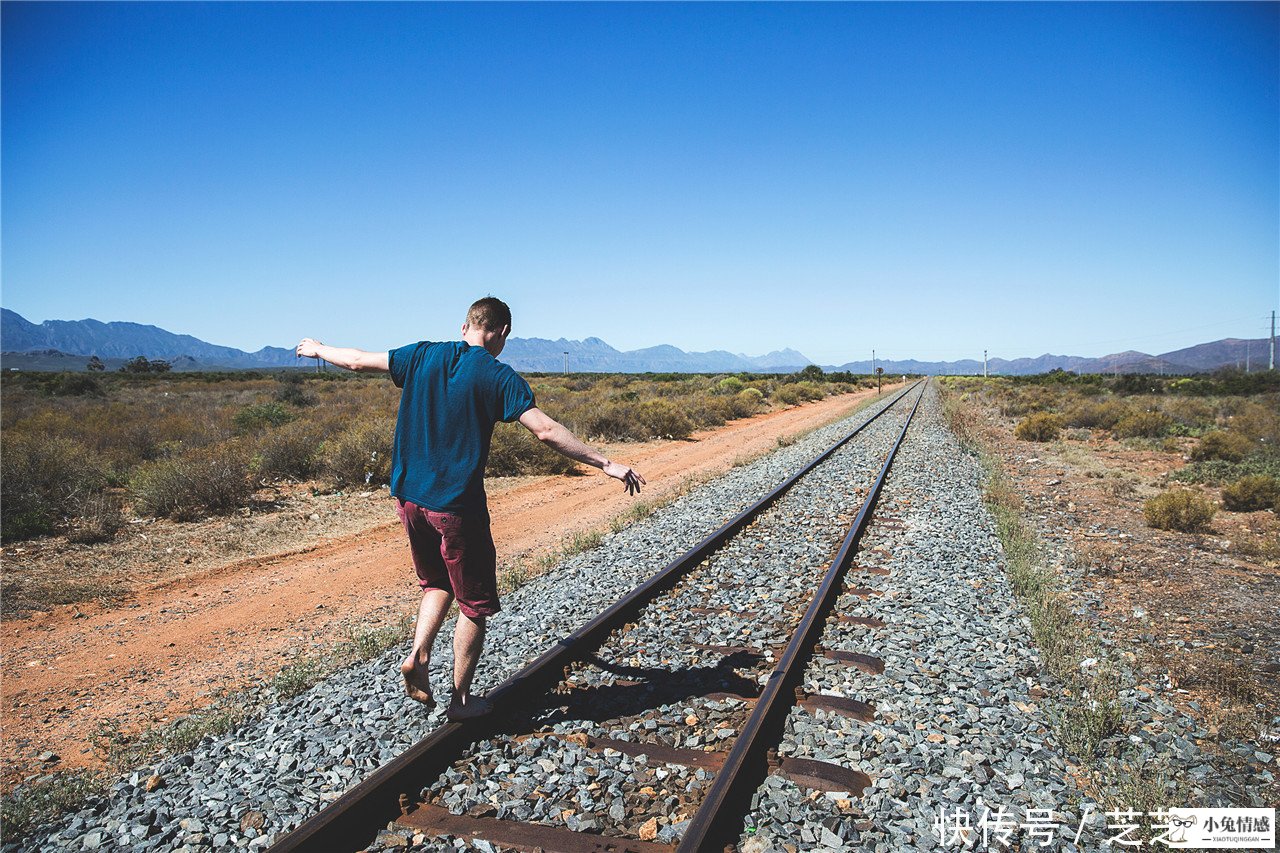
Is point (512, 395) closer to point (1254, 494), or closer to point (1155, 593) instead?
point (1155, 593)

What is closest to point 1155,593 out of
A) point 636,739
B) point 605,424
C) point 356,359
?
point 636,739

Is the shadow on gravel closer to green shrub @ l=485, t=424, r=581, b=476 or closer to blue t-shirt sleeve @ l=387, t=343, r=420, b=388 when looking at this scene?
blue t-shirt sleeve @ l=387, t=343, r=420, b=388

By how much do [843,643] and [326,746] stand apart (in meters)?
3.47

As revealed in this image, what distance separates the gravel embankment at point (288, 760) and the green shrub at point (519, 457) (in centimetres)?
893

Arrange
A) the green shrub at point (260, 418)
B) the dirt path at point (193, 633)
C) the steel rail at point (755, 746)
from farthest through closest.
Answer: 1. the green shrub at point (260, 418)
2. the dirt path at point (193, 633)
3. the steel rail at point (755, 746)

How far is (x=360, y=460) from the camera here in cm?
1309

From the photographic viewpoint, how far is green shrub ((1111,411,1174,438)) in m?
20.3

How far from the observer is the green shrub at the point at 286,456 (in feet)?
42.3

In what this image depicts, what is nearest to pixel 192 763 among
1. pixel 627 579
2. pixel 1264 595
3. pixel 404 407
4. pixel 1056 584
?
pixel 404 407

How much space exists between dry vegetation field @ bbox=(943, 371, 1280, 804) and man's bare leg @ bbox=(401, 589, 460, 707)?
335cm

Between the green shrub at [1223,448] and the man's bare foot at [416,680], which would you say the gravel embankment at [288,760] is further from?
the green shrub at [1223,448]

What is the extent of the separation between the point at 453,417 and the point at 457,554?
0.68 meters

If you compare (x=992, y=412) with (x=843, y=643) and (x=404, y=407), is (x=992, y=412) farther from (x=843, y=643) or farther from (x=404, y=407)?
(x=404, y=407)

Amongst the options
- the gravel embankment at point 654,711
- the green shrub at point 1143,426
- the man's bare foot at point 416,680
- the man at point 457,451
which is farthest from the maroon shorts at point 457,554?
the green shrub at point 1143,426
